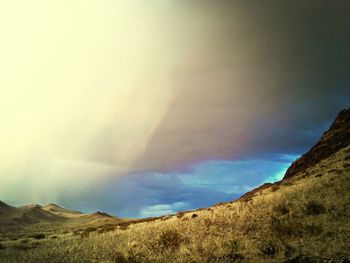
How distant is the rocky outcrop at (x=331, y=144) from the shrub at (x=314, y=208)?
3720cm

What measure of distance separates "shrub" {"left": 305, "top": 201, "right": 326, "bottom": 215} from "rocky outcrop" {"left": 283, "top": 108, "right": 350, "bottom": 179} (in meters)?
37.2

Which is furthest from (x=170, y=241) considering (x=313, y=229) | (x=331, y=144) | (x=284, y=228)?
(x=331, y=144)

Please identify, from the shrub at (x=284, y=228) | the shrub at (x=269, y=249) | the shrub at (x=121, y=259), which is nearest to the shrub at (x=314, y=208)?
the shrub at (x=284, y=228)

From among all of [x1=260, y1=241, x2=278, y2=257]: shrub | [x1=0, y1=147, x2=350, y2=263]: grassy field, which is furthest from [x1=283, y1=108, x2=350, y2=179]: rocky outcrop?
[x1=260, y1=241, x2=278, y2=257]: shrub

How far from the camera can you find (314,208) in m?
16.1

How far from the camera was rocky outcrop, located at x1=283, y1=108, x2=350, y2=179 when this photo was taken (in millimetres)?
53650

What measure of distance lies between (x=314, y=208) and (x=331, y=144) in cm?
4366

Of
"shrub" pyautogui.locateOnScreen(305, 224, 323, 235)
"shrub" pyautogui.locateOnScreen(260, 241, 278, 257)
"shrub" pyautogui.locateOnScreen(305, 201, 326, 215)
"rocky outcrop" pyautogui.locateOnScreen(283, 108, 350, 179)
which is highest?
"rocky outcrop" pyautogui.locateOnScreen(283, 108, 350, 179)

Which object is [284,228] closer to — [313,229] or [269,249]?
[313,229]

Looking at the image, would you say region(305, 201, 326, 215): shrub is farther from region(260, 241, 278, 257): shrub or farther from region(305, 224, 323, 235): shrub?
region(260, 241, 278, 257): shrub

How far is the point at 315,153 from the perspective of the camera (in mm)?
58906

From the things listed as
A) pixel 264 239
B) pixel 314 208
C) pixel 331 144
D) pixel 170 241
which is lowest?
pixel 264 239

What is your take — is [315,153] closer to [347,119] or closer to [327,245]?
[347,119]

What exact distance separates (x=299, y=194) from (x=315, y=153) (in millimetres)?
40224
